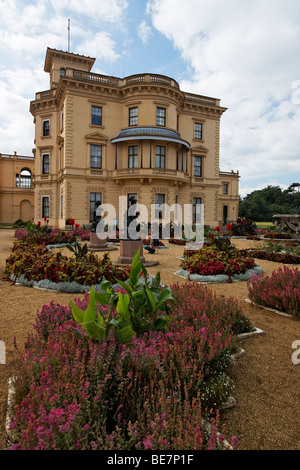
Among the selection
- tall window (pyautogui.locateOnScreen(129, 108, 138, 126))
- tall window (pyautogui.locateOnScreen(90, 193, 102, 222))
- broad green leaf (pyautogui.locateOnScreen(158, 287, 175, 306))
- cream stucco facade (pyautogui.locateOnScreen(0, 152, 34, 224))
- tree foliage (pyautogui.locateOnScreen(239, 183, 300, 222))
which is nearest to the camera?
broad green leaf (pyautogui.locateOnScreen(158, 287, 175, 306))

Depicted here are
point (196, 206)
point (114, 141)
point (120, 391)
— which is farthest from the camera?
point (196, 206)

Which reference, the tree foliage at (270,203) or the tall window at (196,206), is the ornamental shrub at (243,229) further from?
the tree foliage at (270,203)

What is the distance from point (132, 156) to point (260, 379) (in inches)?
978

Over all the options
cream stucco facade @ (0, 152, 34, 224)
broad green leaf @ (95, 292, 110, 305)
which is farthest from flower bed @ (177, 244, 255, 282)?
cream stucco facade @ (0, 152, 34, 224)

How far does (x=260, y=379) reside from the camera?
3.07m

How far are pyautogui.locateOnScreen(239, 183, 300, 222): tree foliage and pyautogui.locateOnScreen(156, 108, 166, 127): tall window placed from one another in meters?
32.5

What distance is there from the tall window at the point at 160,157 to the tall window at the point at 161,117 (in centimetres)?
225

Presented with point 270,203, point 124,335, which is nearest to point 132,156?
point 124,335

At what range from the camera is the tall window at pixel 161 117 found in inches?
1020

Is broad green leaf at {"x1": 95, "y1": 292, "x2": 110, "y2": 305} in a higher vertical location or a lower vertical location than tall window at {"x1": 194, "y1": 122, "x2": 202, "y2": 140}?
lower

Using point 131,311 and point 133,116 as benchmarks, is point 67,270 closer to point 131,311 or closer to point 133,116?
point 131,311

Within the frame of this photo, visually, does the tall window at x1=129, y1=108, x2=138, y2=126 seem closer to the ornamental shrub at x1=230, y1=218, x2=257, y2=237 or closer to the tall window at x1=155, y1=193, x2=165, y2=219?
the tall window at x1=155, y1=193, x2=165, y2=219

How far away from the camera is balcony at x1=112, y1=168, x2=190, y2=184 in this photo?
81.2 feet

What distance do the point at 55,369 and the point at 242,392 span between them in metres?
1.86
